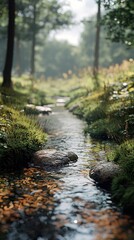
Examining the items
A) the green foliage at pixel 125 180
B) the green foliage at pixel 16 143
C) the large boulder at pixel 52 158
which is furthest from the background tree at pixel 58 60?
the green foliage at pixel 125 180

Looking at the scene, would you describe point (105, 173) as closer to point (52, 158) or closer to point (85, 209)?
point (85, 209)

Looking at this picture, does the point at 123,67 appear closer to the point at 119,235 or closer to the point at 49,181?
the point at 49,181

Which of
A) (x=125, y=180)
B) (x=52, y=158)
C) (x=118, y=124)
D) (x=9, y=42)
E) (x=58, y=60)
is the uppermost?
(x=9, y=42)

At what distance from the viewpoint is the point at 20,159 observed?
8664mm

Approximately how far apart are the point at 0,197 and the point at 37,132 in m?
4.36

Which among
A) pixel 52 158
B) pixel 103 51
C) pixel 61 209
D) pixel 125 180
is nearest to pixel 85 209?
pixel 61 209

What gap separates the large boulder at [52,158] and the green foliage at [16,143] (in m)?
0.29

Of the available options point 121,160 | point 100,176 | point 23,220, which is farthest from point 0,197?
point 121,160

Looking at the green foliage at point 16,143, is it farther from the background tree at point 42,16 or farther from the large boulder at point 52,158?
the background tree at point 42,16

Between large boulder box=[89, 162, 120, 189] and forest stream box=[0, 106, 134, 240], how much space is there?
17 cm

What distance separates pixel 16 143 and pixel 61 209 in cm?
311

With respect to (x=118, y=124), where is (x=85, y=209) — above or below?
below

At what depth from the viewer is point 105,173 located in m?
7.48

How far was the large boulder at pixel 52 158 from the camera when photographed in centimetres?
865
